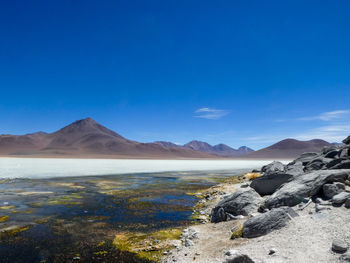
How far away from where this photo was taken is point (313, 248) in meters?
7.13

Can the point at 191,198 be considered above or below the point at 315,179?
below

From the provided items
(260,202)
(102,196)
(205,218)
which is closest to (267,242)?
(260,202)

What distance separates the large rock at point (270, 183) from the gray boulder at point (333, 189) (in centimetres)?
358

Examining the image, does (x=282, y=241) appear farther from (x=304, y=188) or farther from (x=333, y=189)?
(x=333, y=189)

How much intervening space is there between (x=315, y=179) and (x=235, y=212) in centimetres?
404

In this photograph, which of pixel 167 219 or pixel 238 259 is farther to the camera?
pixel 167 219

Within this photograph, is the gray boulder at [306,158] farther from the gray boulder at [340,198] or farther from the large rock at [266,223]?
the large rock at [266,223]

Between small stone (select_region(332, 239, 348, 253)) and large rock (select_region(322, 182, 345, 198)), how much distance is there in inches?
162

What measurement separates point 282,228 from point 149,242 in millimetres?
5350

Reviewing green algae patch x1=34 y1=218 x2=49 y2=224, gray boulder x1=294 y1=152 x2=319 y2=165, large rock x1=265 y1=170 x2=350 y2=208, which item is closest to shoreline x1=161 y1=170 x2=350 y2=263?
large rock x1=265 y1=170 x2=350 y2=208

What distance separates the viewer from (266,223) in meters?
9.02

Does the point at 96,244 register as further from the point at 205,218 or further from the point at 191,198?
the point at 191,198

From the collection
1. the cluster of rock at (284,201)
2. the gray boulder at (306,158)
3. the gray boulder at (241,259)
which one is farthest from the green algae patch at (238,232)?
the gray boulder at (306,158)

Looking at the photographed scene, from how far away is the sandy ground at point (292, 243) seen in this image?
22.7 ft
